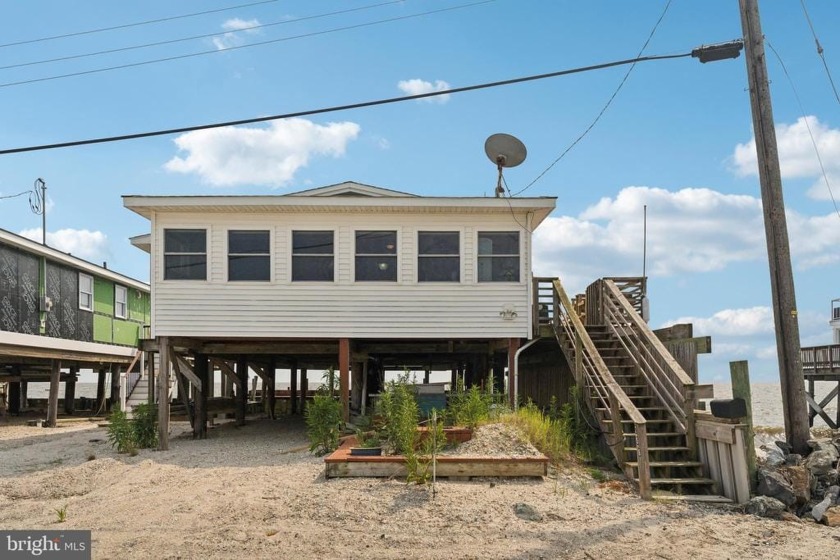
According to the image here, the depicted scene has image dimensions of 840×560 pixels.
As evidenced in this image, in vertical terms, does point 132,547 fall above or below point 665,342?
below

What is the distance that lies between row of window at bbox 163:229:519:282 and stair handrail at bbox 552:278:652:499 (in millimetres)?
1335

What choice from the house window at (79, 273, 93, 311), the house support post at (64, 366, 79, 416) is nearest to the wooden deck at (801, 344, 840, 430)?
the house window at (79, 273, 93, 311)

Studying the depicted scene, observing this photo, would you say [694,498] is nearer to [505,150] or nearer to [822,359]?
[505,150]

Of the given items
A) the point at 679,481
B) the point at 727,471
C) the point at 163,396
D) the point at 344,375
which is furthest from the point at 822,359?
the point at 163,396

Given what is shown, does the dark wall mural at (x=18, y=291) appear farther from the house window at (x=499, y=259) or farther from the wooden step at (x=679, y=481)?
the wooden step at (x=679, y=481)

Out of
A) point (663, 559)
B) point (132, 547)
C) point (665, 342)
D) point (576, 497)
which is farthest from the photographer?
point (665, 342)

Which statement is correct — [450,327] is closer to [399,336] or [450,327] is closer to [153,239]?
[399,336]

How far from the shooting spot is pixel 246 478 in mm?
10961

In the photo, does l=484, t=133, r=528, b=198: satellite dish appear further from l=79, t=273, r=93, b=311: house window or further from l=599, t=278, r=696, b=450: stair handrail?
l=79, t=273, r=93, b=311: house window

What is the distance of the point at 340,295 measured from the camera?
48.4 feet

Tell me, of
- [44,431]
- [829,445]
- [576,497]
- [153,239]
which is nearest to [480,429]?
[576,497]

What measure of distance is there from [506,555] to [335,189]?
9.39 m

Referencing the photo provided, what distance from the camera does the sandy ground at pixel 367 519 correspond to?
302 inches

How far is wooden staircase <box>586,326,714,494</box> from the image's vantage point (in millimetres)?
10344
